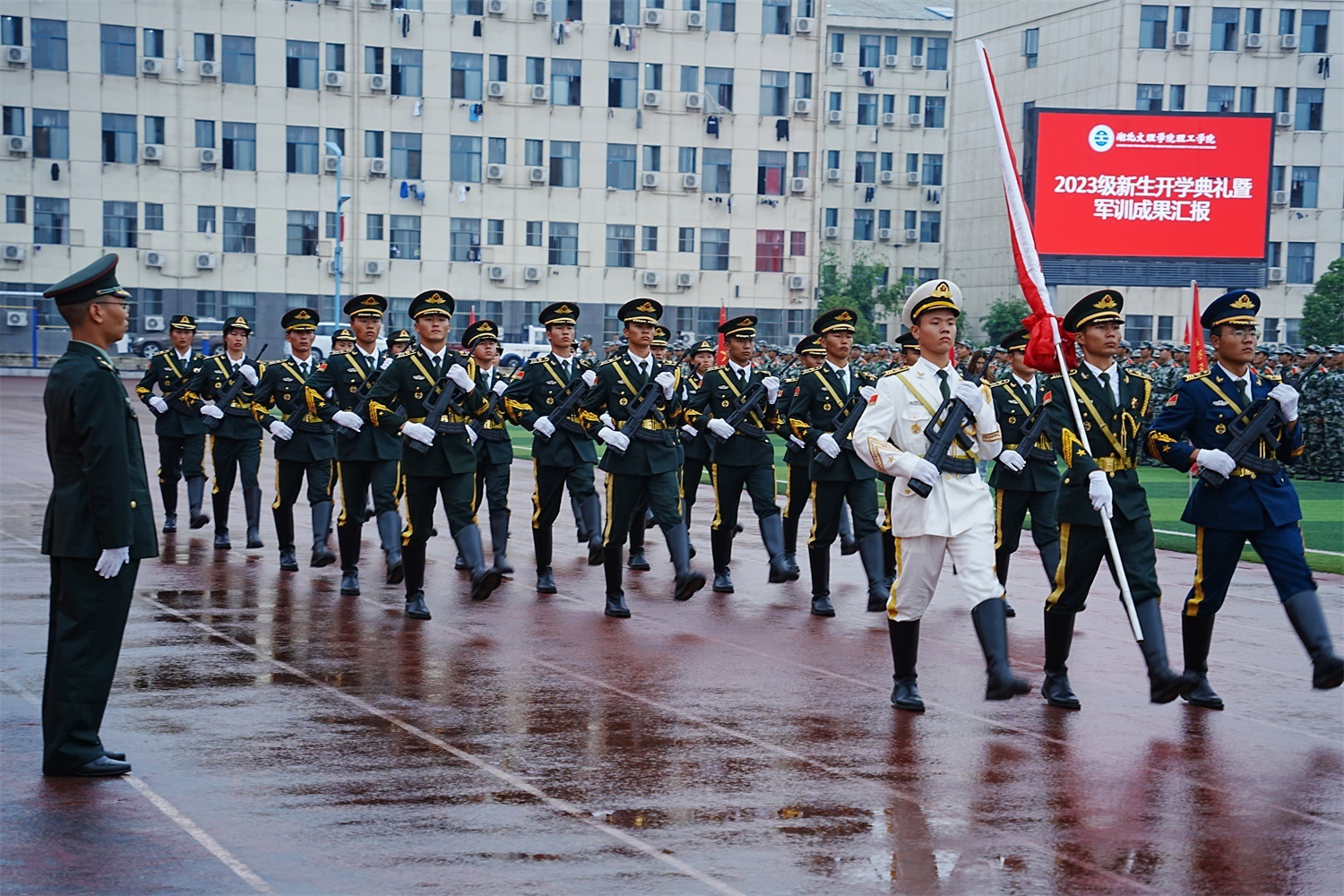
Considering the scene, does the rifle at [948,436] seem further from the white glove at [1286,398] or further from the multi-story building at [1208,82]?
the multi-story building at [1208,82]

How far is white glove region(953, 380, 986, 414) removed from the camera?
309 inches

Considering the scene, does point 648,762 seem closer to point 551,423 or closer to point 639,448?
point 639,448

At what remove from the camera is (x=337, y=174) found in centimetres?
5528

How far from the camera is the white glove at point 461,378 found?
10961 millimetres

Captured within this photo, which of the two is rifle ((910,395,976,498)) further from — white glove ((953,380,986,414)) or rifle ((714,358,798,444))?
rifle ((714,358,798,444))

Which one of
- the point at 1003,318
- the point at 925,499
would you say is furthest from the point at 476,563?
the point at 1003,318

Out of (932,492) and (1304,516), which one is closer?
(932,492)

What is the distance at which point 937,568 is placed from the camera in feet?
26.3

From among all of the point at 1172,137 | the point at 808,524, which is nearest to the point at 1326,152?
the point at 1172,137

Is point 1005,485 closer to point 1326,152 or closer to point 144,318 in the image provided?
point 144,318

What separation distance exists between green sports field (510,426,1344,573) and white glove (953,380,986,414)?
7.68m

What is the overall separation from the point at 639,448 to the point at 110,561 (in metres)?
5.02

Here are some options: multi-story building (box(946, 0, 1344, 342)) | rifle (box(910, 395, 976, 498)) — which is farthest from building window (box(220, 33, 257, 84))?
rifle (box(910, 395, 976, 498))

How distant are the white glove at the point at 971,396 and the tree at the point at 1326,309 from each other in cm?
4862
